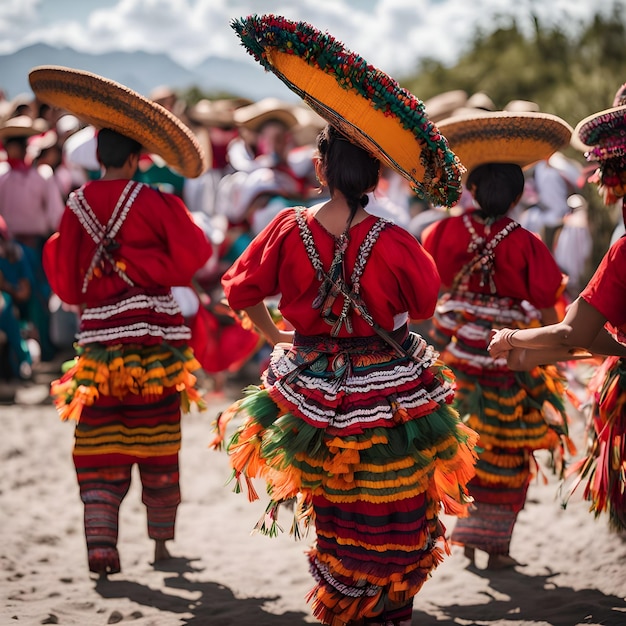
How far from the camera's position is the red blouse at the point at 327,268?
3342 mm

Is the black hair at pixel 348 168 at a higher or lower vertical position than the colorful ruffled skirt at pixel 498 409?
higher

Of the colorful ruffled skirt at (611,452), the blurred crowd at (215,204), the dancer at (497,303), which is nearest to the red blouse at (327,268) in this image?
the colorful ruffled skirt at (611,452)

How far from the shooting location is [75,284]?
14.6 feet

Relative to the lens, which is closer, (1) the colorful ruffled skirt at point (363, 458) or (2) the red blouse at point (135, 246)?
(1) the colorful ruffled skirt at point (363, 458)

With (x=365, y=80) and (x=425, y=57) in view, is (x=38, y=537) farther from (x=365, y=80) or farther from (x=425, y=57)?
(x=425, y=57)

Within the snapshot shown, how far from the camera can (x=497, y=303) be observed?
450 centimetres

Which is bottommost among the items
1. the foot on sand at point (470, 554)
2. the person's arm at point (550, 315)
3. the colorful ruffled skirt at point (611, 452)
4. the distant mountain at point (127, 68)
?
the foot on sand at point (470, 554)

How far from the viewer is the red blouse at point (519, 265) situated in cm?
433

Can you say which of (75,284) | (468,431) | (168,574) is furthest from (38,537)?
(468,431)

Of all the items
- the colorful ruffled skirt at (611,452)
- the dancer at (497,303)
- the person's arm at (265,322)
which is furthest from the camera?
the dancer at (497,303)

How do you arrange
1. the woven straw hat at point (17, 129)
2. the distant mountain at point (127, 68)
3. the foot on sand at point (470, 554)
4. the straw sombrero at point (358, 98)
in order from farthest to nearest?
the woven straw hat at point (17, 129) < the distant mountain at point (127, 68) < the foot on sand at point (470, 554) < the straw sombrero at point (358, 98)

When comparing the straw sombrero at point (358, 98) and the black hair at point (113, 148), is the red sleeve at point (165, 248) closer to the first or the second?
the black hair at point (113, 148)

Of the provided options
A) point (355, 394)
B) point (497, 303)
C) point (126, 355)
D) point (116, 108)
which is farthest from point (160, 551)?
point (116, 108)

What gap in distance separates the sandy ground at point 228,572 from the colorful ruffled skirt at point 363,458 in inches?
30.5
